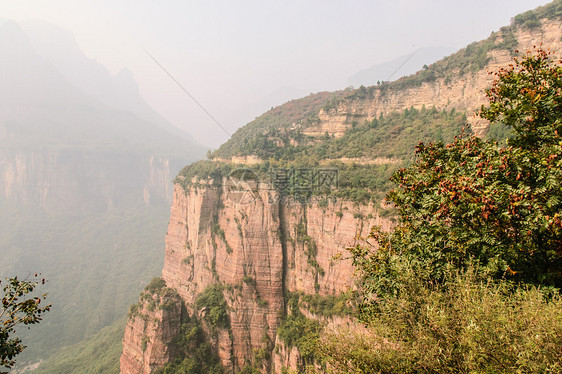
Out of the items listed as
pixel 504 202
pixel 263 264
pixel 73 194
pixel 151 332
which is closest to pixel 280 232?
pixel 263 264

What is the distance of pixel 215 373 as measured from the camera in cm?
2378

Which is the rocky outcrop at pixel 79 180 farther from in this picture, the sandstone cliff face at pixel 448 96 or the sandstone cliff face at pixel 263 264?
the sandstone cliff face at pixel 448 96

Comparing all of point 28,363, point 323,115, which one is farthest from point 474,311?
point 28,363

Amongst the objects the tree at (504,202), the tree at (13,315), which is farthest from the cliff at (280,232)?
the tree at (13,315)

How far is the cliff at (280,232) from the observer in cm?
2197

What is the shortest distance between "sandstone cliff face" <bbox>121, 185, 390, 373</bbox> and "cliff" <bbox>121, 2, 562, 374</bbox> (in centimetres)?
9

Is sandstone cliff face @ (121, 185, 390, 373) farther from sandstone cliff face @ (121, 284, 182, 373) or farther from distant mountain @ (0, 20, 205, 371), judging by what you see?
distant mountain @ (0, 20, 205, 371)

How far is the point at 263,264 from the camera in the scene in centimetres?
2467

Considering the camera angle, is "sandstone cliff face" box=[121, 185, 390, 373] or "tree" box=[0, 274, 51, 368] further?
"sandstone cliff face" box=[121, 185, 390, 373]

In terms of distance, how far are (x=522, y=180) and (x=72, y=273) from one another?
269 feet

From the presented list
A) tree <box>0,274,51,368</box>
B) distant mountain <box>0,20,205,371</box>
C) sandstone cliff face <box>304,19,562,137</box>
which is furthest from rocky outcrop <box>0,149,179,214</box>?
tree <box>0,274,51,368</box>

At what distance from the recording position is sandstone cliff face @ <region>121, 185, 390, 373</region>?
2205cm

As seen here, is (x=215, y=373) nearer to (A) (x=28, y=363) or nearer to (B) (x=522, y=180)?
(B) (x=522, y=180)

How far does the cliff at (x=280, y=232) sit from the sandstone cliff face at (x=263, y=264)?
86mm
